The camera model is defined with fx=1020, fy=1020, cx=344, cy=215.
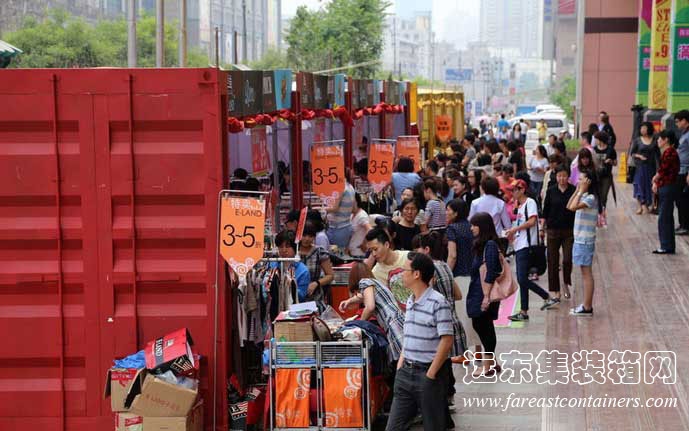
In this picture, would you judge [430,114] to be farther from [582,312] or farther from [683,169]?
[582,312]

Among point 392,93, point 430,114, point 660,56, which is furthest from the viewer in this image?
point 430,114

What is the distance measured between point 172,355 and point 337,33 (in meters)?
59.6

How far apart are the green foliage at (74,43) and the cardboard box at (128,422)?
4452 centimetres

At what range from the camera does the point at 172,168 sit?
26.0 feet

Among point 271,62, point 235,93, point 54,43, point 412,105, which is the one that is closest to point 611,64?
point 412,105

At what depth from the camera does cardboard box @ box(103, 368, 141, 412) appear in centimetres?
769

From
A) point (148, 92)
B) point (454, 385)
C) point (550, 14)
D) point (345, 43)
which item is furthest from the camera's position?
point (550, 14)

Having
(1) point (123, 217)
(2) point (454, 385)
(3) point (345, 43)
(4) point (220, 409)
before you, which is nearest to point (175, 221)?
(1) point (123, 217)

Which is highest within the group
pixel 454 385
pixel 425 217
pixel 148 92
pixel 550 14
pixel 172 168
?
pixel 550 14

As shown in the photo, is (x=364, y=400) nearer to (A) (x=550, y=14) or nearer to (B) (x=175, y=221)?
(B) (x=175, y=221)

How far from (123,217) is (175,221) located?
16.0 inches

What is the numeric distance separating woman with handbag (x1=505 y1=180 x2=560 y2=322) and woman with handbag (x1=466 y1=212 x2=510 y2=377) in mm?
2477

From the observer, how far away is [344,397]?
806cm

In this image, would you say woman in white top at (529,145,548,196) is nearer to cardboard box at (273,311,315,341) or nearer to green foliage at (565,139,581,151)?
cardboard box at (273,311,315,341)
